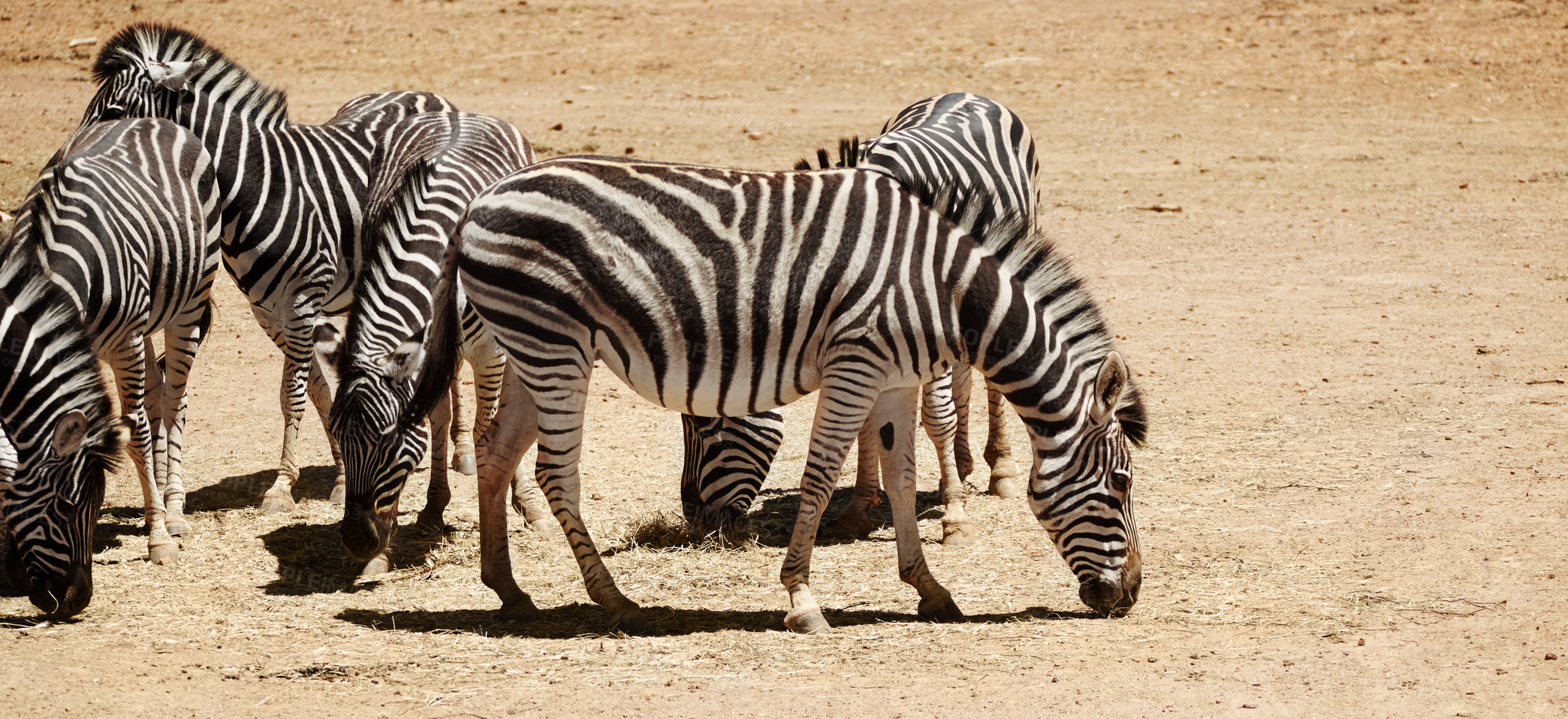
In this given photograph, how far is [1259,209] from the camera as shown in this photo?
46.2ft

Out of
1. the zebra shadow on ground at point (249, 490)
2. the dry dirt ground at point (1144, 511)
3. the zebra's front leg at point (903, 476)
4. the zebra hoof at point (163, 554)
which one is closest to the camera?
the dry dirt ground at point (1144, 511)

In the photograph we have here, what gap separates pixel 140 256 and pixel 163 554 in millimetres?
1486

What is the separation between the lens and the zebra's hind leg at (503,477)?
6055mm

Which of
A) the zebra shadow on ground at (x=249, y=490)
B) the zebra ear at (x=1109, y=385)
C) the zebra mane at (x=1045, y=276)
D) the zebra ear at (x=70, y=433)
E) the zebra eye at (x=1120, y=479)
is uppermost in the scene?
the zebra mane at (x=1045, y=276)

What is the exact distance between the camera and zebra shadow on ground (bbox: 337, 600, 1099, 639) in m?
5.84

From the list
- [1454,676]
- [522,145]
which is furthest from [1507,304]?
[522,145]

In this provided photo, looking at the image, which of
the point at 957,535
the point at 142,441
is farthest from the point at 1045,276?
the point at 142,441

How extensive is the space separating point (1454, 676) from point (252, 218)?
616 centimetres

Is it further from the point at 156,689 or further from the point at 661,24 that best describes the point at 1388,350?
the point at 661,24

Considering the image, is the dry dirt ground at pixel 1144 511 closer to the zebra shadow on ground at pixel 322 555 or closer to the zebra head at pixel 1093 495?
the zebra shadow on ground at pixel 322 555

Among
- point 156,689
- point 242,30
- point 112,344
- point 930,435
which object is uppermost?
point 242,30

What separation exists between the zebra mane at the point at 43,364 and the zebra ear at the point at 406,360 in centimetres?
115

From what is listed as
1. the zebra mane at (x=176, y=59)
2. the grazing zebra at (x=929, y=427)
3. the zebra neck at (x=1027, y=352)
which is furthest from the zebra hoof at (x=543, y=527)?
the zebra mane at (x=176, y=59)

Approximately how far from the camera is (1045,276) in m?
5.73
